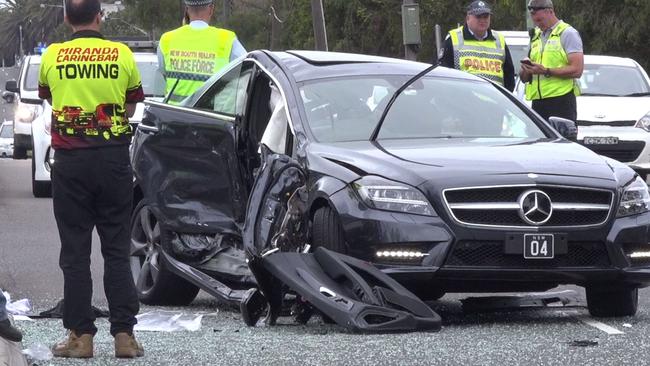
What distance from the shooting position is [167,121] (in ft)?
33.0

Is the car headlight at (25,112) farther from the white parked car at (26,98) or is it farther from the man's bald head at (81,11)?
the man's bald head at (81,11)

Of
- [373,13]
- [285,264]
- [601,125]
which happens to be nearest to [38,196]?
[601,125]

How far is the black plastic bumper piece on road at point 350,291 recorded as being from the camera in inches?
305

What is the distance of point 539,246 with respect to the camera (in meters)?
8.29

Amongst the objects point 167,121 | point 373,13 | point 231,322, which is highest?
point 167,121

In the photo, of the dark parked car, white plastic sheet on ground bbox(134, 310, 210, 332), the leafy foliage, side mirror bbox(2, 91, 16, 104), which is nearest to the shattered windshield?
the dark parked car

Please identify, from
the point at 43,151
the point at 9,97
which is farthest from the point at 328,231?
the point at 9,97

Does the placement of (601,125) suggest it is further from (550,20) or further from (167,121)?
(167,121)

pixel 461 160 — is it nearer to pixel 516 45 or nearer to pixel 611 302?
pixel 611 302

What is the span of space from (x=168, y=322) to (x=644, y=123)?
12.0 meters

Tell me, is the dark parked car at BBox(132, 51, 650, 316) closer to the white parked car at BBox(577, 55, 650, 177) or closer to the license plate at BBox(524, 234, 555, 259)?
the license plate at BBox(524, 234, 555, 259)

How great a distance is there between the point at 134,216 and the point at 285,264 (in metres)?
2.50

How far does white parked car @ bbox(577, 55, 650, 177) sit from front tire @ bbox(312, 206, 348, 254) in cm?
1077

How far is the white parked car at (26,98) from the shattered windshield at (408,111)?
12268 millimetres
